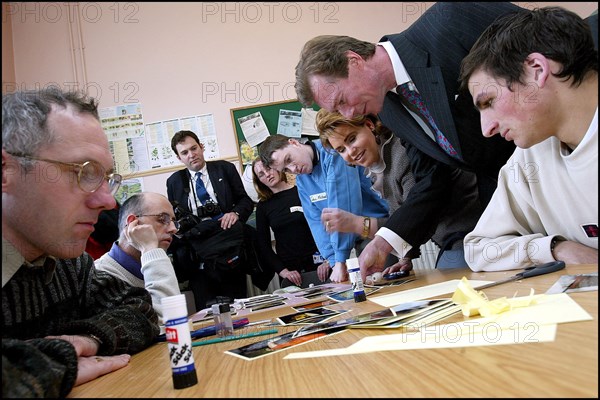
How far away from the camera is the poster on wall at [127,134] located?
4.43 m

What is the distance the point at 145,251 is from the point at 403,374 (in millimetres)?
1617

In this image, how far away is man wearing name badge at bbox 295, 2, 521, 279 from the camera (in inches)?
66.5

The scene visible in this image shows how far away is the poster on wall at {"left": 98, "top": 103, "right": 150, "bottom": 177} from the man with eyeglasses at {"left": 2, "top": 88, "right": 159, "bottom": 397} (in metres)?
3.42

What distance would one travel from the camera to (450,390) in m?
0.49

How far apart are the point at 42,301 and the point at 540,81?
1195mm

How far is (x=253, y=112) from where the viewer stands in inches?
178

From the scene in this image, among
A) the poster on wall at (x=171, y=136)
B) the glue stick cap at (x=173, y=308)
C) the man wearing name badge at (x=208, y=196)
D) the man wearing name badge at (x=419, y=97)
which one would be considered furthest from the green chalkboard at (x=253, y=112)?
the glue stick cap at (x=173, y=308)

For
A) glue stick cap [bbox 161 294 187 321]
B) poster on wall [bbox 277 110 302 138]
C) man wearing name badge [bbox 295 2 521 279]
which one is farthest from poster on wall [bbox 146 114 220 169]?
glue stick cap [bbox 161 294 187 321]

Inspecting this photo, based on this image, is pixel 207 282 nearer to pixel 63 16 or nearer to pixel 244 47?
pixel 244 47

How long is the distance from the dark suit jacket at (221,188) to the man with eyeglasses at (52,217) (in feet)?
9.07

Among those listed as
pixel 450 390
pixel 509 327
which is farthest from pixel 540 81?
pixel 450 390

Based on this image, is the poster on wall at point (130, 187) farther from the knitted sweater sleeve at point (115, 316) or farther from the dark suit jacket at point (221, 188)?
the knitted sweater sleeve at point (115, 316)

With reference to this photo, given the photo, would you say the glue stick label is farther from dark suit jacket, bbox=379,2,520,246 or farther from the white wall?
the white wall

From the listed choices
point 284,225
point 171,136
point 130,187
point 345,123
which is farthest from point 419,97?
point 130,187
